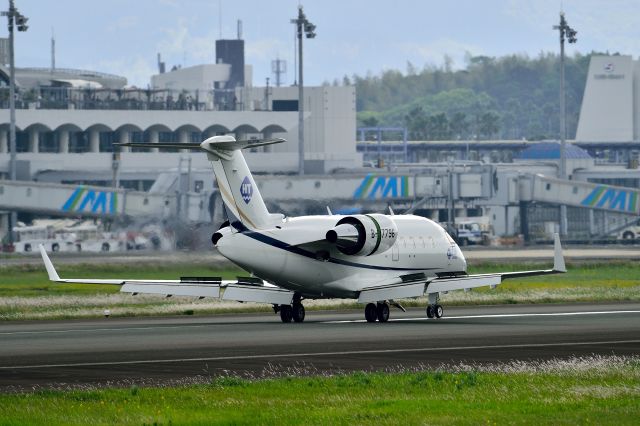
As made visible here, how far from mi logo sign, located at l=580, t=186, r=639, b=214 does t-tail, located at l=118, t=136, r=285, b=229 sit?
89480mm

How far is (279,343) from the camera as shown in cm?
4038

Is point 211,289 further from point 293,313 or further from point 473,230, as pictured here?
point 473,230

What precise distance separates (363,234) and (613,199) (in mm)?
87791

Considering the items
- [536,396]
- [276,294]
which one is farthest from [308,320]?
[536,396]

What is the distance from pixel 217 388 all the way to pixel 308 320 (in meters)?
22.6

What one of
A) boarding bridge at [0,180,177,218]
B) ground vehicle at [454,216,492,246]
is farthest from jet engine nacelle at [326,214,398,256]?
ground vehicle at [454,216,492,246]

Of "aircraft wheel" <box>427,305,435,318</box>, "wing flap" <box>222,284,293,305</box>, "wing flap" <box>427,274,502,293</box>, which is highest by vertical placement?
"wing flap" <box>427,274,502,293</box>

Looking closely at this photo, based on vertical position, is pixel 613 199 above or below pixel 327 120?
below

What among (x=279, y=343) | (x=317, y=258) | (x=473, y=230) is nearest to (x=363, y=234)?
(x=317, y=258)

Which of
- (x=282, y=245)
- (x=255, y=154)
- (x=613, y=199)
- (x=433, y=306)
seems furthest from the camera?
(x=255, y=154)

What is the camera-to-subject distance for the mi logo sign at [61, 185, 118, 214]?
11406 centimetres

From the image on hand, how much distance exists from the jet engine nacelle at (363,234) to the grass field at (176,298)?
9.20 m

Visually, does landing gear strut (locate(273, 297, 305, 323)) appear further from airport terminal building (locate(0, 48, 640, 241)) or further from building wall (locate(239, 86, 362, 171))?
building wall (locate(239, 86, 362, 171))

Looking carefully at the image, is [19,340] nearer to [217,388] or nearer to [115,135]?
[217,388]
